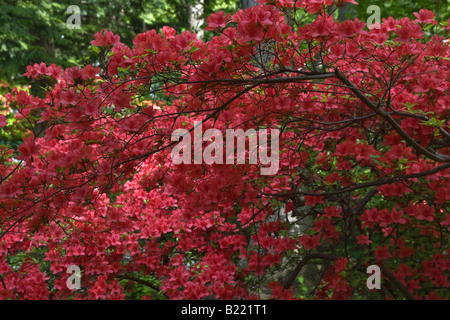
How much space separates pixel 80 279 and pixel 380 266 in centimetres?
208

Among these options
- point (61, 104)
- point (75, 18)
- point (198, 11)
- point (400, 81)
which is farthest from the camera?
point (198, 11)

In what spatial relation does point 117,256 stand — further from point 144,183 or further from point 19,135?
point 19,135

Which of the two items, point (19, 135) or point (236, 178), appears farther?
point (19, 135)

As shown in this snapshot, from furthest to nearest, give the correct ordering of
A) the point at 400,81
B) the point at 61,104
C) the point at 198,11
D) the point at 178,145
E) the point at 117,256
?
the point at 198,11 < the point at 117,256 < the point at 400,81 < the point at 178,145 < the point at 61,104

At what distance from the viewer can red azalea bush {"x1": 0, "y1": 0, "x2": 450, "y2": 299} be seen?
179 centimetres

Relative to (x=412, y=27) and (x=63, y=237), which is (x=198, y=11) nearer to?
(x=63, y=237)

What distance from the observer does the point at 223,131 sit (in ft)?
7.33

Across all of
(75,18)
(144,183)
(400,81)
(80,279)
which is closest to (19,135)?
(75,18)

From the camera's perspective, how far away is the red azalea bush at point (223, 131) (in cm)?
179

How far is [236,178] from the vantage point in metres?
2.19

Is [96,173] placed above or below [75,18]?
below

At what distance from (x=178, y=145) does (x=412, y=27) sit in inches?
45.2
